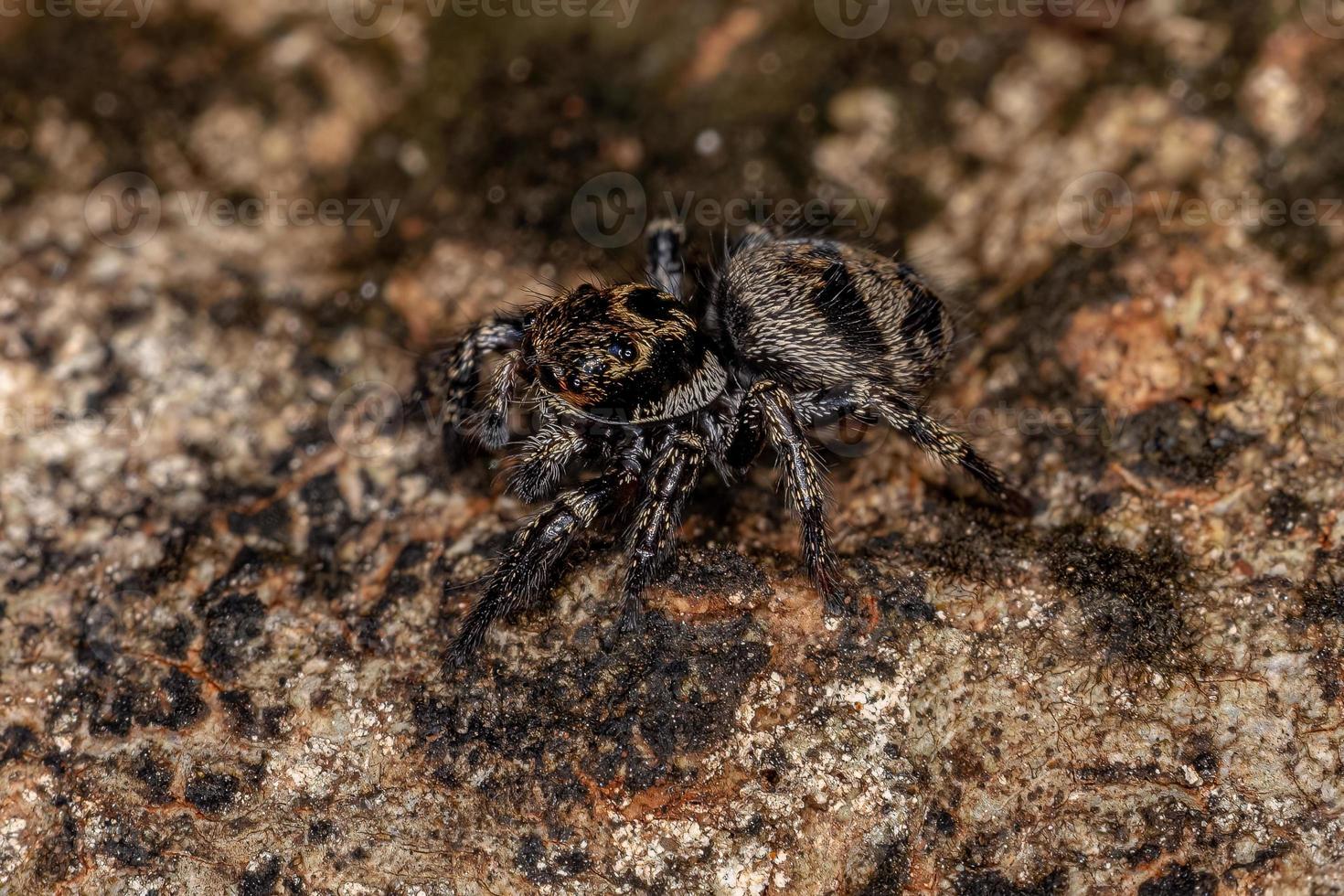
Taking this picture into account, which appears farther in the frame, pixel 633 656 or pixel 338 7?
pixel 338 7

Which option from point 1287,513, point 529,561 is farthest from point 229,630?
point 1287,513

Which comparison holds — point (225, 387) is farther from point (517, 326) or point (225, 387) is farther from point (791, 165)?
point (791, 165)

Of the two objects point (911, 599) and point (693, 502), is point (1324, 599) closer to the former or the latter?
point (911, 599)

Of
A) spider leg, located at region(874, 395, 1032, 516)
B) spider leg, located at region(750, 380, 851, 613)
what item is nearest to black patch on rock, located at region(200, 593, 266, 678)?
spider leg, located at region(750, 380, 851, 613)

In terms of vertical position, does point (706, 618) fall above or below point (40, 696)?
above

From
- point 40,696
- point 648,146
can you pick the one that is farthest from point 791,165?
point 40,696

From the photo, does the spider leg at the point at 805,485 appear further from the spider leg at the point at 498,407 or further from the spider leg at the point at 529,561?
the spider leg at the point at 498,407

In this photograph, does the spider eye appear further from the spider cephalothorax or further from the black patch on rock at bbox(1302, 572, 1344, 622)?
the black patch on rock at bbox(1302, 572, 1344, 622)
